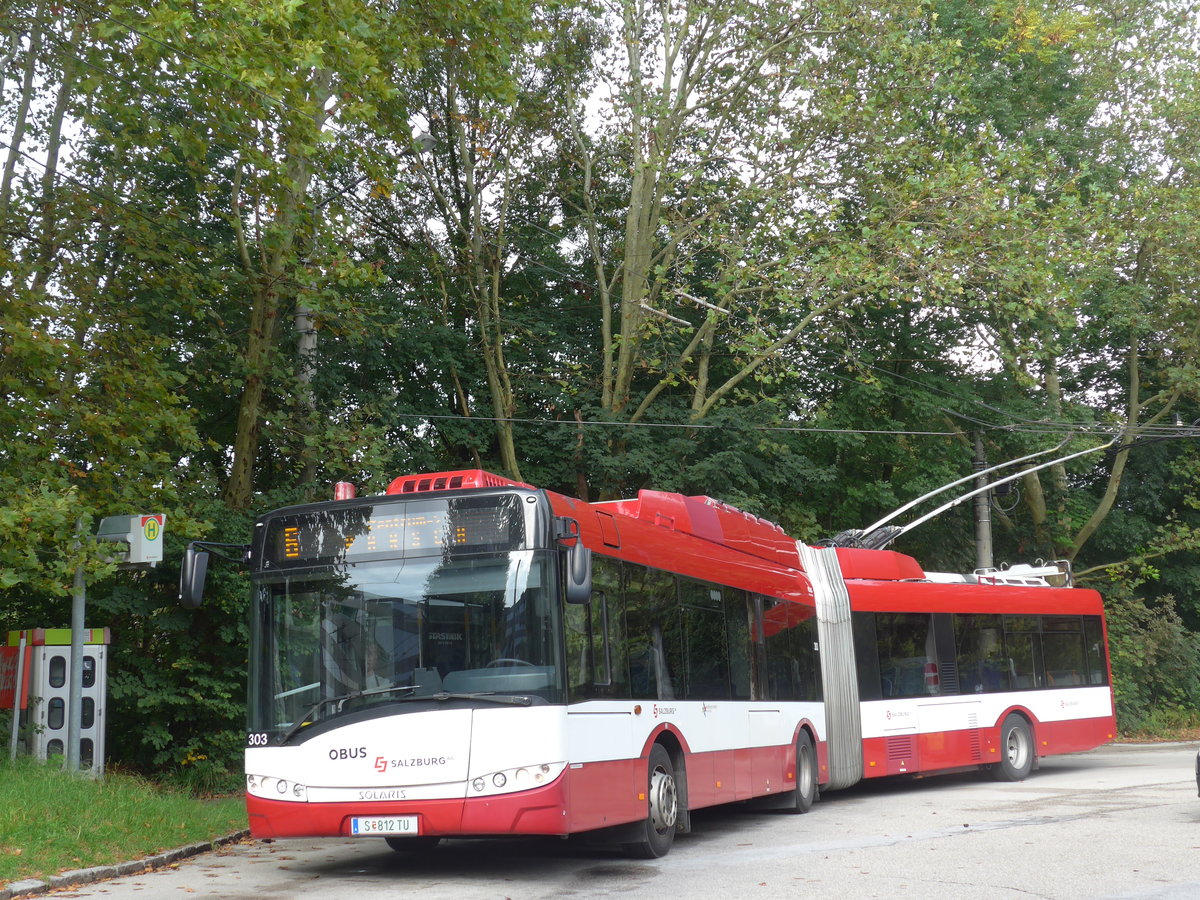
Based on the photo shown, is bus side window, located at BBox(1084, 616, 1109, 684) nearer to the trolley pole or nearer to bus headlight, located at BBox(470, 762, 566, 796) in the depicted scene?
the trolley pole

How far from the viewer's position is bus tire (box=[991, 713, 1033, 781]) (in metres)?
18.5

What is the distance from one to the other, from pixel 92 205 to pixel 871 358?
17.5 m

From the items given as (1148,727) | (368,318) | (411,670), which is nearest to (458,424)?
(368,318)

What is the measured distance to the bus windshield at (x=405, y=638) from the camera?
29.7 ft

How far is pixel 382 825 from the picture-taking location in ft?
29.6

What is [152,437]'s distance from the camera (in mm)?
14969

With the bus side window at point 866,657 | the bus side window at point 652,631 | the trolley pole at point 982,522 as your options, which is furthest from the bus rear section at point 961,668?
the bus side window at point 652,631

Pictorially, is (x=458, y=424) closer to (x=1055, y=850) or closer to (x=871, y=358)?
(x=871, y=358)

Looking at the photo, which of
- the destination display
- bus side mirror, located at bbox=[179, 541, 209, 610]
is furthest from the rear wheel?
bus side mirror, located at bbox=[179, 541, 209, 610]

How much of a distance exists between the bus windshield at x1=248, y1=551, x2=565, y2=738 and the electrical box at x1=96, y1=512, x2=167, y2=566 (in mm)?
4303

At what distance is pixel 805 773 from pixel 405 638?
7.25m

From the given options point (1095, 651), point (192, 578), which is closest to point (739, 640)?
point (192, 578)

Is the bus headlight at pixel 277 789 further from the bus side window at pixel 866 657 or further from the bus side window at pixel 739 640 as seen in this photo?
the bus side window at pixel 866 657

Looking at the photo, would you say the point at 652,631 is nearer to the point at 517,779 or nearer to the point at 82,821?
the point at 517,779
